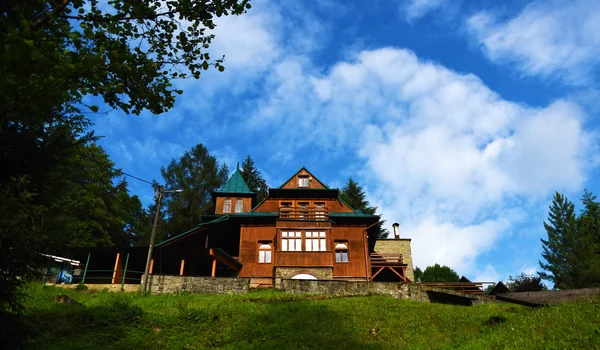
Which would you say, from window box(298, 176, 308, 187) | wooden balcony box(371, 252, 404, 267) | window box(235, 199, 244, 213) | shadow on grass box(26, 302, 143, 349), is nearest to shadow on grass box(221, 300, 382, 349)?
shadow on grass box(26, 302, 143, 349)

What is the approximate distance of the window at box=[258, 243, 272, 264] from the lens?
3042 cm

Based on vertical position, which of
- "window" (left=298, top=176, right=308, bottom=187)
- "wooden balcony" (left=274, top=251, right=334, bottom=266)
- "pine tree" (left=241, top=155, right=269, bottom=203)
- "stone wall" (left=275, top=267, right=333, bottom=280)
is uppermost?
"pine tree" (left=241, top=155, right=269, bottom=203)

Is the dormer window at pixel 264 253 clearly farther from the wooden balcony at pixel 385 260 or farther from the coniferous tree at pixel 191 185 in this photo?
the coniferous tree at pixel 191 185

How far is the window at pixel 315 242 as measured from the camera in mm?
29312

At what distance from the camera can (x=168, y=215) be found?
1690 inches

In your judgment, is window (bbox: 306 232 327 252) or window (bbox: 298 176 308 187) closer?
window (bbox: 306 232 327 252)

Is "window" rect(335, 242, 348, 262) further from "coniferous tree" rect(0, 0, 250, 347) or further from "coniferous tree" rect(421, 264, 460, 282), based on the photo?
"coniferous tree" rect(421, 264, 460, 282)

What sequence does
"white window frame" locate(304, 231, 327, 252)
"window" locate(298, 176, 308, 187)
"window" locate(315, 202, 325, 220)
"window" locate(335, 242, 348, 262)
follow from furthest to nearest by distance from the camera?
"window" locate(298, 176, 308, 187) → "window" locate(315, 202, 325, 220) → "window" locate(335, 242, 348, 262) → "white window frame" locate(304, 231, 327, 252)

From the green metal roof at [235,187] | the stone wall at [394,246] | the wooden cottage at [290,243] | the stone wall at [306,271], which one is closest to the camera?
the stone wall at [306,271]

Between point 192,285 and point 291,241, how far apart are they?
8390mm

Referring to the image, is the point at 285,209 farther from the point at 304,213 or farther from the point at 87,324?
the point at 87,324

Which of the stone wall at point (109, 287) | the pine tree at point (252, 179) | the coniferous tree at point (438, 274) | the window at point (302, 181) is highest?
the pine tree at point (252, 179)

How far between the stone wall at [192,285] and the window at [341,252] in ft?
29.9

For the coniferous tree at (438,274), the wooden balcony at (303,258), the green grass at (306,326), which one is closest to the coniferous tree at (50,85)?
the green grass at (306,326)
